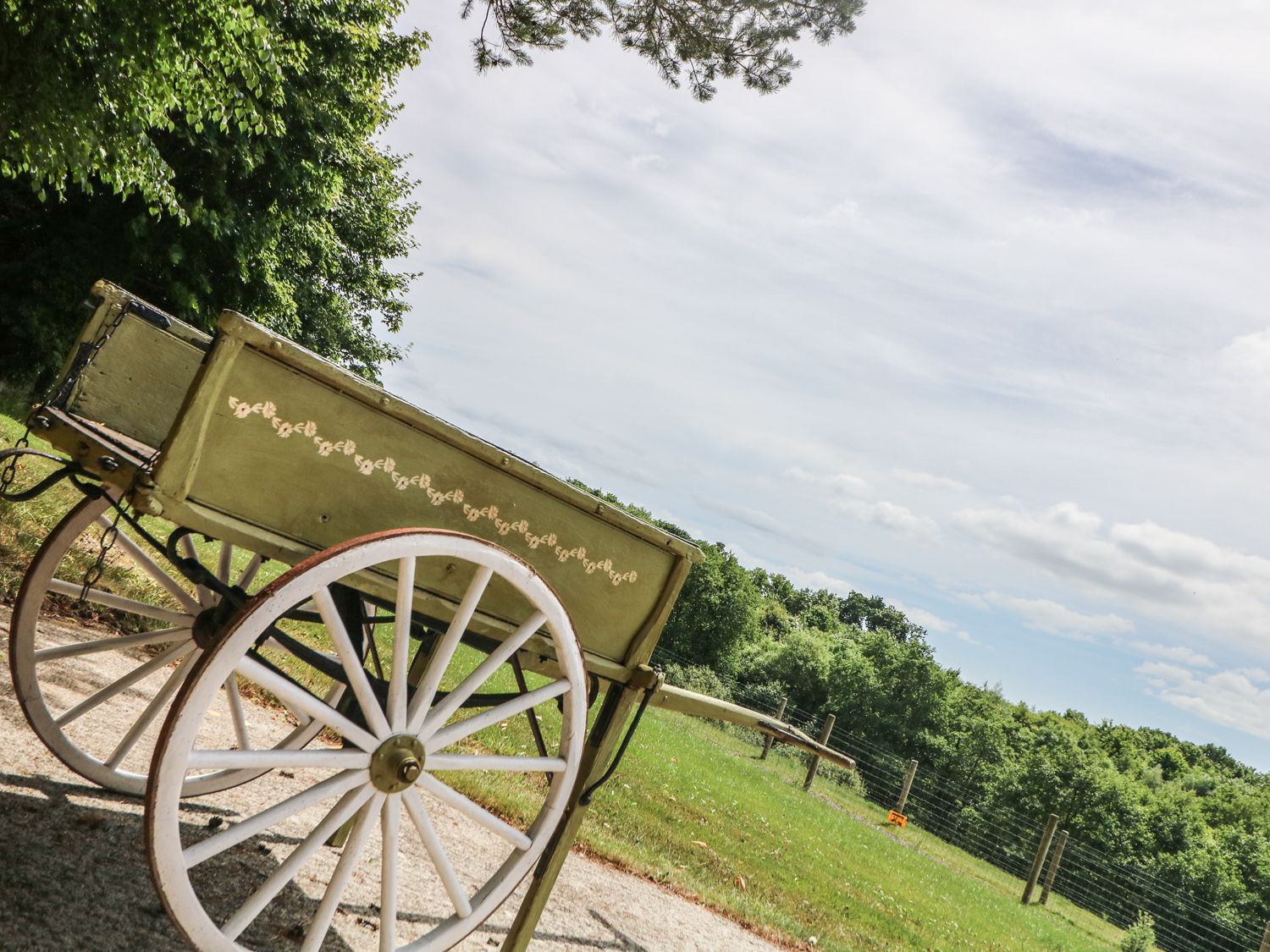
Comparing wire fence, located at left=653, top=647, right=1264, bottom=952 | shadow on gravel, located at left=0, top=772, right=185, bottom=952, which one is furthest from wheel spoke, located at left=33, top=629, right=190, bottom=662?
wire fence, located at left=653, top=647, right=1264, bottom=952

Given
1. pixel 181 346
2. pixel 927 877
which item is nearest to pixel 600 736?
pixel 181 346

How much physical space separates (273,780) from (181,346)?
2373 mm

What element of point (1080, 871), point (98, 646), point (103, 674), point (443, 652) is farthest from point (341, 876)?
point (1080, 871)

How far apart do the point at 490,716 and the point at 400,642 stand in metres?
0.47

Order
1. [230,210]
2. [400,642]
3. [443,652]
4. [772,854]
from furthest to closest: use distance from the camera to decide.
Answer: [230,210] → [772,854] → [443,652] → [400,642]

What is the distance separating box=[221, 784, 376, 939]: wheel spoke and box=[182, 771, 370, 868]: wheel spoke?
0.11ft

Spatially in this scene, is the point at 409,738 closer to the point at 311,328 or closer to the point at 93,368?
the point at 93,368

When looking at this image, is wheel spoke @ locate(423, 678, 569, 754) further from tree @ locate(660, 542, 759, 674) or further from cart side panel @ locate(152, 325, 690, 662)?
tree @ locate(660, 542, 759, 674)

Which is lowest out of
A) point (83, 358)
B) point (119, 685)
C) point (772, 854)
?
point (772, 854)

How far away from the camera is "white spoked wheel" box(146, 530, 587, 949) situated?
213cm

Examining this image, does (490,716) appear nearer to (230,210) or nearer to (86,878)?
(86,878)

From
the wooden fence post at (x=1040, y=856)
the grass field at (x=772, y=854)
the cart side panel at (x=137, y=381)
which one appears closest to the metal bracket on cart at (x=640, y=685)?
the cart side panel at (x=137, y=381)

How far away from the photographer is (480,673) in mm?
2682

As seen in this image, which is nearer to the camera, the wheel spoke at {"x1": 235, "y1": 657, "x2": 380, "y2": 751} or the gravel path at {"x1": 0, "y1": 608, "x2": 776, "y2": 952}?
the wheel spoke at {"x1": 235, "y1": 657, "x2": 380, "y2": 751}
